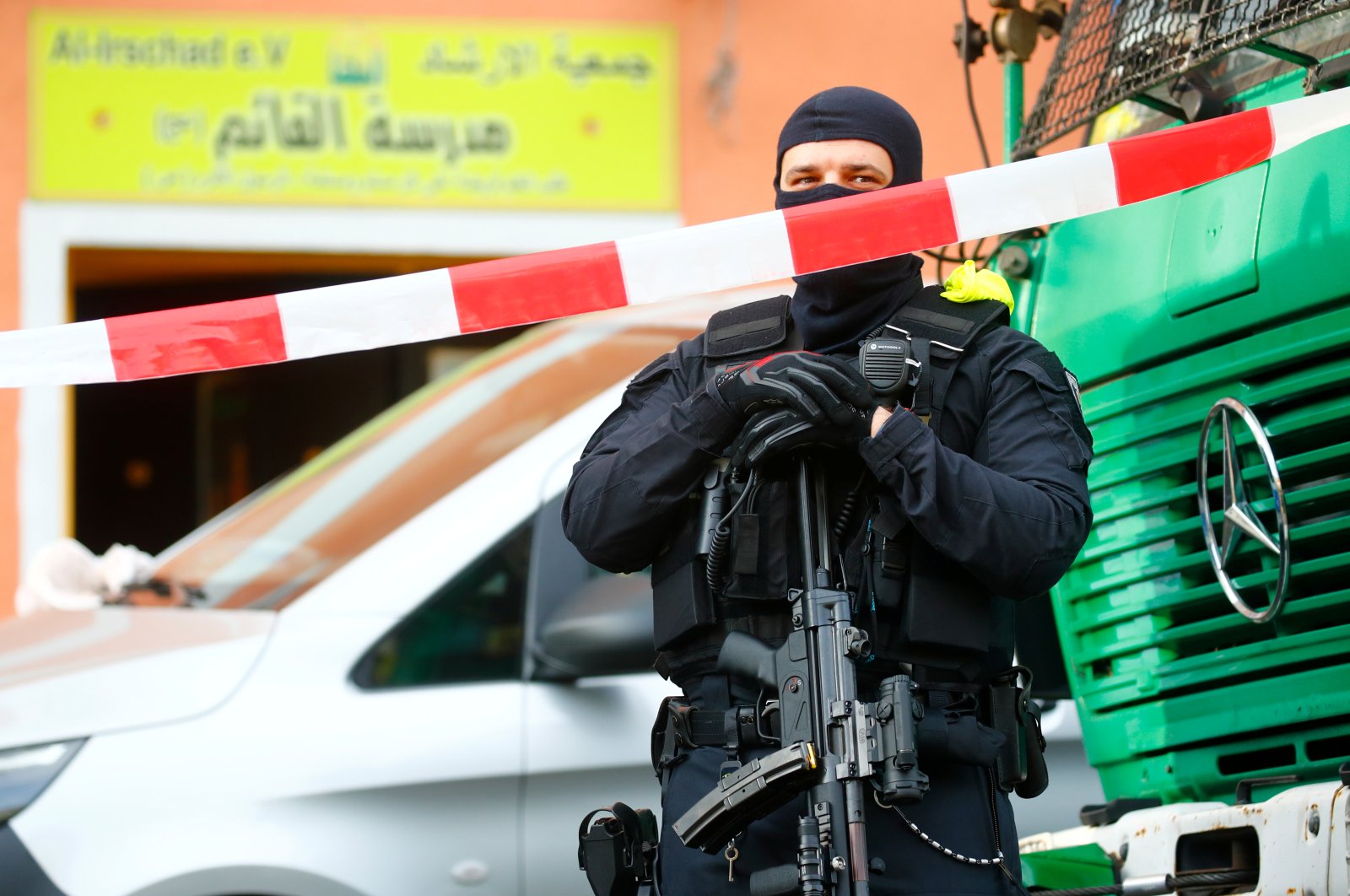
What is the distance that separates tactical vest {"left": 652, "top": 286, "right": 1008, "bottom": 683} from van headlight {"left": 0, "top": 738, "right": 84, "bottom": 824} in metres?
1.30

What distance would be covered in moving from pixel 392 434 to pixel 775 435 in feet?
6.88

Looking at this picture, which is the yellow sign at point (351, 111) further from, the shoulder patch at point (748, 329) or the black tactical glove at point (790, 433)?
the black tactical glove at point (790, 433)

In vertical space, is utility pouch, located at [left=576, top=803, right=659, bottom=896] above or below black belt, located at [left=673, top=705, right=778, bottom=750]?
below

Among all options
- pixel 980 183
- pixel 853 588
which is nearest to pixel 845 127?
pixel 980 183

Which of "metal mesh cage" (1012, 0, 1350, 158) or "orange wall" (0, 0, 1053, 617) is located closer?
"metal mesh cage" (1012, 0, 1350, 158)

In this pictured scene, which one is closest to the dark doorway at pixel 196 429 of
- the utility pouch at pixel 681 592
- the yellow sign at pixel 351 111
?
the yellow sign at pixel 351 111

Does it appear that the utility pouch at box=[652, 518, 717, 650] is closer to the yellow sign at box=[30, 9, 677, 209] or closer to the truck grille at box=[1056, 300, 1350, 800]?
the truck grille at box=[1056, 300, 1350, 800]

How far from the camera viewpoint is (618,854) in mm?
2545

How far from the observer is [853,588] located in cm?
232

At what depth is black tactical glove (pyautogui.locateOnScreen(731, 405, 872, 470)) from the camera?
2178 millimetres

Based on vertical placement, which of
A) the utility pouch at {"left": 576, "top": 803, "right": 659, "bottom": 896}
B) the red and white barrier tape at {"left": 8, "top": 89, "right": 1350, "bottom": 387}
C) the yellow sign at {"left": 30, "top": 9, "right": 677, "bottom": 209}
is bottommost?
the utility pouch at {"left": 576, "top": 803, "right": 659, "bottom": 896}

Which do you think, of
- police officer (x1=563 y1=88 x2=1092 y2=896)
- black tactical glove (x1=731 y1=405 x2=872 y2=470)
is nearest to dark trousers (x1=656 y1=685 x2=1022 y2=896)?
police officer (x1=563 y1=88 x2=1092 y2=896)

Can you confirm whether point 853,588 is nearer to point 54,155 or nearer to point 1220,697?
point 1220,697

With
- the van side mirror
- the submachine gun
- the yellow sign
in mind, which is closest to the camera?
the submachine gun
